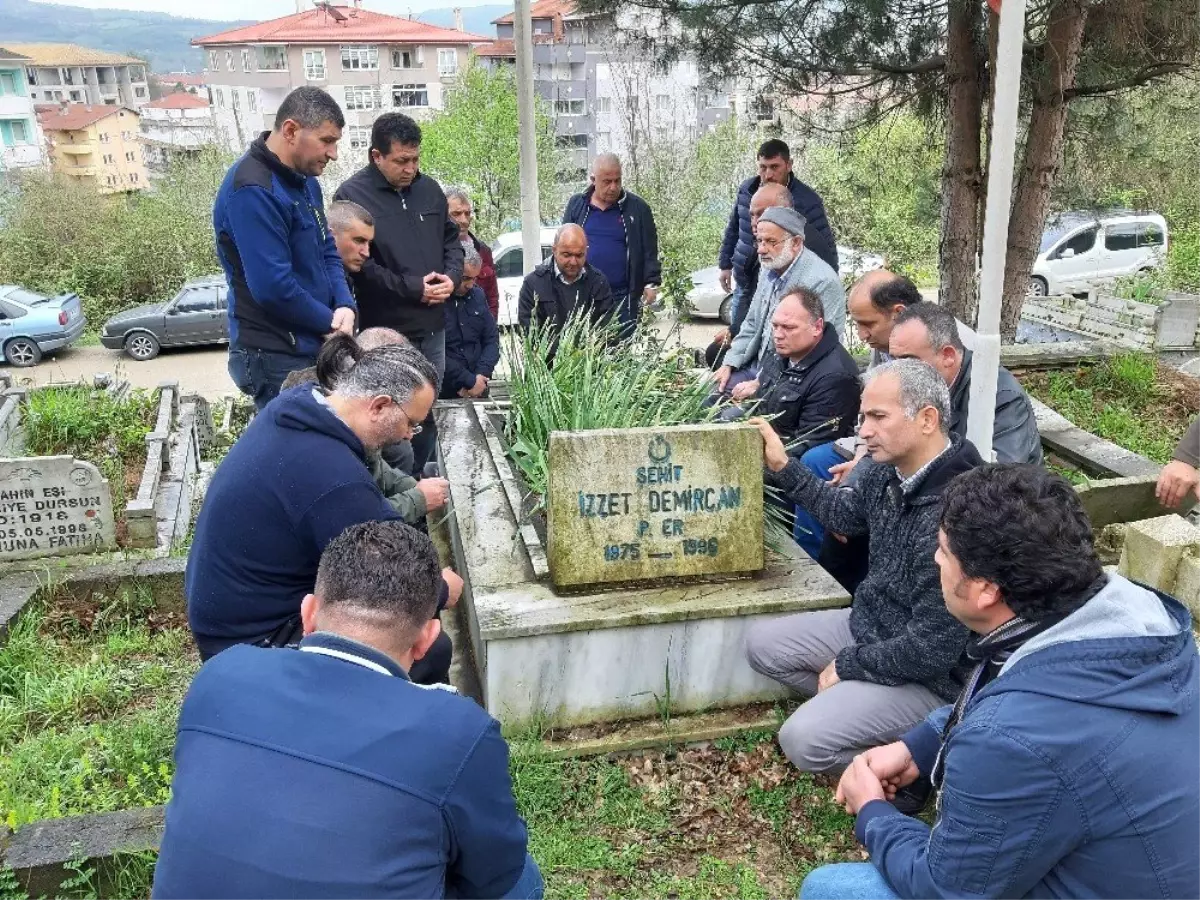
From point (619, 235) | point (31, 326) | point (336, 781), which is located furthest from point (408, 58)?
point (336, 781)

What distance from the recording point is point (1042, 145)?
7000 millimetres

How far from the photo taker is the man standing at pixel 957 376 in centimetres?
373

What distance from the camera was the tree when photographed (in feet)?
21.1

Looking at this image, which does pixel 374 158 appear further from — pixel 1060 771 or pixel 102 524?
pixel 1060 771

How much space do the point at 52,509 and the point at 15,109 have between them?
195 feet

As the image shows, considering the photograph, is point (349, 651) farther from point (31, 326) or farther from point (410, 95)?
point (410, 95)

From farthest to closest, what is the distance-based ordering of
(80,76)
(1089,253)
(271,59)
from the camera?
(80,76)
(271,59)
(1089,253)

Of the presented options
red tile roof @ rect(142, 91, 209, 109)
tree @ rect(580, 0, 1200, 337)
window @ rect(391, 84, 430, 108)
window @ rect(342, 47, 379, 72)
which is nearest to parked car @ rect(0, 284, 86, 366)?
tree @ rect(580, 0, 1200, 337)

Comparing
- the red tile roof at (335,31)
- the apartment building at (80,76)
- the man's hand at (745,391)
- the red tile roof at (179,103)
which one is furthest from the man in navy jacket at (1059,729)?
the apartment building at (80,76)

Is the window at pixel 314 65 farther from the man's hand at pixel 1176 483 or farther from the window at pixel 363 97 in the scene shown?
the man's hand at pixel 1176 483

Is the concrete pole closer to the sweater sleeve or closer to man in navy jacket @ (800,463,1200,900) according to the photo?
the sweater sleeve

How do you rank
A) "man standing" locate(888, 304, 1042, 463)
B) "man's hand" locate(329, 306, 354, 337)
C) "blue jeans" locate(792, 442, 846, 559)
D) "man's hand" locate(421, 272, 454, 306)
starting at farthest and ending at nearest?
"man's hand" locate(421, 272, 454, 306) → "man's hand" locate(329, 306, 354, 337) → "blue jeans" locate(792, 442, 846, 559) → "man standing" locate(888, 304, 1042, 463)

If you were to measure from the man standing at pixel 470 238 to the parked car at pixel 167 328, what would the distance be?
1497cm

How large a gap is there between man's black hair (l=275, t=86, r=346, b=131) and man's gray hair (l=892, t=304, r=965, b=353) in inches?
92.5
